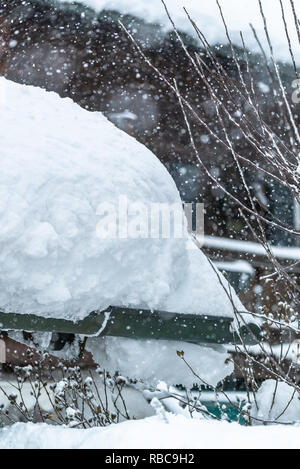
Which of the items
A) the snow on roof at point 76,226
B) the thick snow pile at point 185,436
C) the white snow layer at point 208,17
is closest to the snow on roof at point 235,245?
the white snow layer at point 208,17

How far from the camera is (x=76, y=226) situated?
2.54 m

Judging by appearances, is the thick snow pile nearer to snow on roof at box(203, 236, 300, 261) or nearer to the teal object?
the teal object

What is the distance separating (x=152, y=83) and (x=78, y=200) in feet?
12.4

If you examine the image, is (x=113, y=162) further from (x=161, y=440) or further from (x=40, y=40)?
(x=40, y=40)

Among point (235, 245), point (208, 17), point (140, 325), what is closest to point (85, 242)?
point (140, 325)

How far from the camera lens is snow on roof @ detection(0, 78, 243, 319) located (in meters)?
2.45

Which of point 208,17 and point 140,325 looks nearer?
point 140,325

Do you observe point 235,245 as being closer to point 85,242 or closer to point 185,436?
point 85,242

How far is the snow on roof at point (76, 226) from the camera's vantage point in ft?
8.04

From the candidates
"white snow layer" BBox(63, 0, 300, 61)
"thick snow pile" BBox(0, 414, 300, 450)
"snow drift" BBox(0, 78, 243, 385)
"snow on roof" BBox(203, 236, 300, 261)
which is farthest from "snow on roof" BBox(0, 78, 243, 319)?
"white snow layer" BBox(63, 0, 300, 61)

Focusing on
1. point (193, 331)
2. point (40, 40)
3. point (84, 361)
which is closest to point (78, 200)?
point (193, 331)

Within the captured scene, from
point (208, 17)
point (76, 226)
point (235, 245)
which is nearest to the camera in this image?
point (76, 226)

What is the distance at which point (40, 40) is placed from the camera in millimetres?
5902
